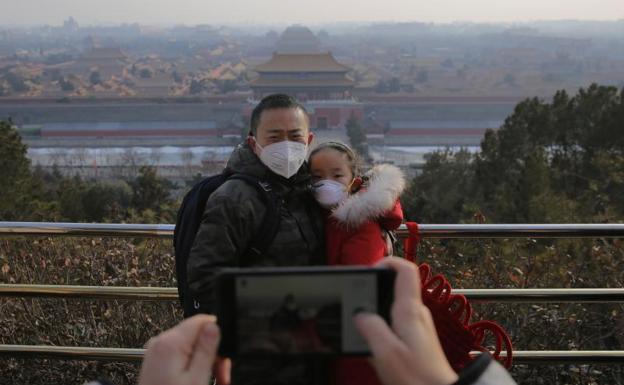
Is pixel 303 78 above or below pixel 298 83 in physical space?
above

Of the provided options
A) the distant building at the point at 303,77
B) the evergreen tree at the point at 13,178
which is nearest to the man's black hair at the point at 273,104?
the evergreen tree at the point at 13,178

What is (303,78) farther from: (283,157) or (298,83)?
(283,157)

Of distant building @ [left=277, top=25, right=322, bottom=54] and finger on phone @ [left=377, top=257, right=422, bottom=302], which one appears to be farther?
distant building @ [left=277, top=25, right=322, bottom=54]

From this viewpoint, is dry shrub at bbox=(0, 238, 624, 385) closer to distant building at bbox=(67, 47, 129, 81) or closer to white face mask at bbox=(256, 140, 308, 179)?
white face mask at bbox=(256, 140, 308, 179)

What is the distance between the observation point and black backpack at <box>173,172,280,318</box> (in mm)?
1239

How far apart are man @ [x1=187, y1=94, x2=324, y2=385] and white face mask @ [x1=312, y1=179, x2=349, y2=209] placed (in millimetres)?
22

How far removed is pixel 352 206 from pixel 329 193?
0.09m

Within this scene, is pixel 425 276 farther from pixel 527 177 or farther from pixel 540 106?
pixel 540 106

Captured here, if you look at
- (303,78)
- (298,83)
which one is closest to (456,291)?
(298,83)

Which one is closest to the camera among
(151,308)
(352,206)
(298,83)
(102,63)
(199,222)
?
(352,206)

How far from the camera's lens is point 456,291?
1.87m

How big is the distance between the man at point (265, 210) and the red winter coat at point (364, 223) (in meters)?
0.03

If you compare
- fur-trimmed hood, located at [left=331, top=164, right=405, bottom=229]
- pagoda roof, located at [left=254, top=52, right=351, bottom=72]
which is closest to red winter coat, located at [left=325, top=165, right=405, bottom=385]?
fur-trimmed hood, located at [left=331, top=164, right=405, bottom=229]

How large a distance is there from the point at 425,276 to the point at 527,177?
721 centimetres
